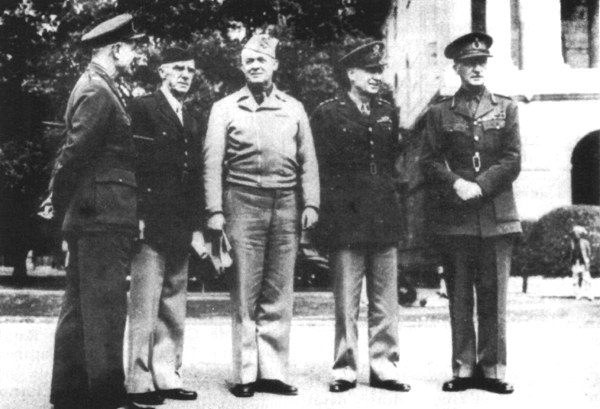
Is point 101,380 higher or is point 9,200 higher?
point 9,200

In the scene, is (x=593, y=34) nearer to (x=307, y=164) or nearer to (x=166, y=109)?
(x=307, y=164)

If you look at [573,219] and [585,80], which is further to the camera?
[585,80]

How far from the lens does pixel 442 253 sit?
6992 mm

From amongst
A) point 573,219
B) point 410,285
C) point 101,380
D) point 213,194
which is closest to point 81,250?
point 101,380

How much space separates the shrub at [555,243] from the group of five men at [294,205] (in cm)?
1501

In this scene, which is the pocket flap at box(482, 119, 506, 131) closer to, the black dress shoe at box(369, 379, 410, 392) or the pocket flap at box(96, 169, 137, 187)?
the black dress shoe at box(369, 379, 410, 392)

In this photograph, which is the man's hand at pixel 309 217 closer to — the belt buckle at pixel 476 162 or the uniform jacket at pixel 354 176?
the uniform jacket at pixel 354 176

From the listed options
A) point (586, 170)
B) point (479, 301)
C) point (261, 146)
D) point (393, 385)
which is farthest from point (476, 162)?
point (586, 170)

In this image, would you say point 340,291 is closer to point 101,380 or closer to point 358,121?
point 358,121

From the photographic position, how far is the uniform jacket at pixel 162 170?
640cm

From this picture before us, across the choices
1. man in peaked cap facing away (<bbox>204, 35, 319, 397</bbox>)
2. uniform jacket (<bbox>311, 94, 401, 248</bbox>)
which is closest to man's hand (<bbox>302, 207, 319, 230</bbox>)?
man in peaked cap facing away (<bbox>204, 35, 319, 397</bbox>)

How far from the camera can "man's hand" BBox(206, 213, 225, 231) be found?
21.3ft

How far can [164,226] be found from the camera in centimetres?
641

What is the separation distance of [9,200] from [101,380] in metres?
23.5
